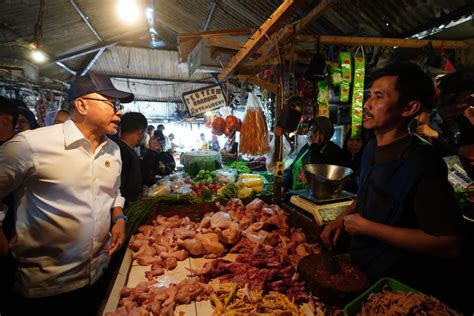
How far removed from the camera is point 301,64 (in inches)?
196

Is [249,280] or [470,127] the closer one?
[249,280]

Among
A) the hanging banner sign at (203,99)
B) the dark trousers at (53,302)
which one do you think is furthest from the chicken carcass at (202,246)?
the hanging banner sign at (203,99)

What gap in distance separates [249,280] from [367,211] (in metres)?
1.24

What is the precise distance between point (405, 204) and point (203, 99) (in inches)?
301

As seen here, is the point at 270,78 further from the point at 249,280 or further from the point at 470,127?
the point at 249,280

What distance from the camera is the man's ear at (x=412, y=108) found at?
1946 millimetres

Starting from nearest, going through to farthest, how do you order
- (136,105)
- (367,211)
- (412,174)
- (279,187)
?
(412,174) < (367,211) < (279,187) < (136,105)

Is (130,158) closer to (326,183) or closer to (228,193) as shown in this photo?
(228,193)

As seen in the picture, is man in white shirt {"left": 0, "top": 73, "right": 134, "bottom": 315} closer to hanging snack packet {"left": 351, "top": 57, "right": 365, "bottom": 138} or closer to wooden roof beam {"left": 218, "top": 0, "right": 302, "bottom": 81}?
wooden roof beam {"left": 218, "top": 0, "right": 302, "bottom": 81}

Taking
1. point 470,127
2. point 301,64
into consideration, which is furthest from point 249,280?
point 301,64

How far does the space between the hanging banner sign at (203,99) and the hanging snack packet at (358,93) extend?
16.8 ft

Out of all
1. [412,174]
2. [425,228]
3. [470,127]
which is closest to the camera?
[425,228]

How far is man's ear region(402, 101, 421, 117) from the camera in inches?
76.6

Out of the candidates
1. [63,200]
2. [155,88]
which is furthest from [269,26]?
[155,88]
